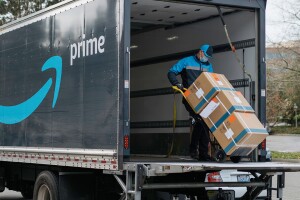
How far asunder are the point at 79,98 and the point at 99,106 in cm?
61

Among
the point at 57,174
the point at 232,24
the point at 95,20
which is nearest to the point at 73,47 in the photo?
the point at 95,20

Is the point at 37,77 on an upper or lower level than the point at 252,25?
lower

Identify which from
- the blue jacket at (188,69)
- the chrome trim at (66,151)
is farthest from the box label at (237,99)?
the chrome trim at (66,151)

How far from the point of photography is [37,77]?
10.2m

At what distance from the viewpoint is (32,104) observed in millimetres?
10289

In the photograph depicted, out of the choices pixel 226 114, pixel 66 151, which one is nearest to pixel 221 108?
pixel 226 114

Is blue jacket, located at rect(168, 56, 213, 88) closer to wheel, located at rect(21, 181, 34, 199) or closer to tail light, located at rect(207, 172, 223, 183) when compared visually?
tail light, located at rect(207, 172, 223, 183)

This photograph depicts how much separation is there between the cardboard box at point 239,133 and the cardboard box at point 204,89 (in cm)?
44

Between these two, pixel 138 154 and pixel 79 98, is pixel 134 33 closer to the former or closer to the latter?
pixel 138 154

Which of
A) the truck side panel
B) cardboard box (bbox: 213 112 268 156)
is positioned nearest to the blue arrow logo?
the truck side panel

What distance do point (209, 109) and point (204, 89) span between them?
0.29 meters

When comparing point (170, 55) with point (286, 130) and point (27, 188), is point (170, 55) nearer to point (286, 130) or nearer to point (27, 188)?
point (27, 188)

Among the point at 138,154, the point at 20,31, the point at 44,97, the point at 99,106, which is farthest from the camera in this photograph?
the point at 138,154

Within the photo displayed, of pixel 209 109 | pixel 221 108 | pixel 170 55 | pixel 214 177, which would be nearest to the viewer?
pixel 221 108
